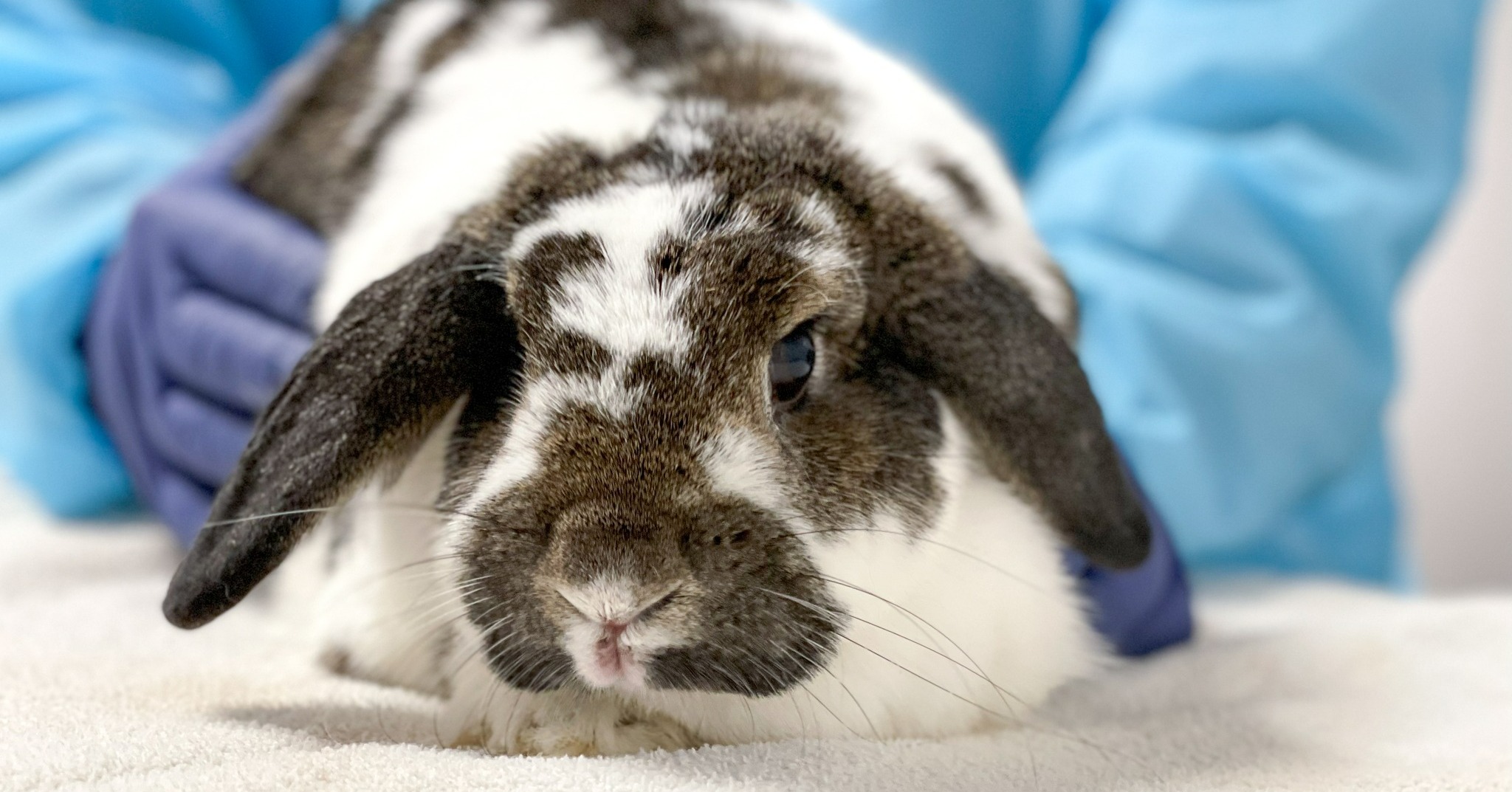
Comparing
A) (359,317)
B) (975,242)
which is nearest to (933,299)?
(975,242)

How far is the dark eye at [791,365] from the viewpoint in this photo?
1.48 metres

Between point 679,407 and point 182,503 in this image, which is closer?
point 679,407

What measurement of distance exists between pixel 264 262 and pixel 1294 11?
94.9 inches

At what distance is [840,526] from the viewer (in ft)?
4.72

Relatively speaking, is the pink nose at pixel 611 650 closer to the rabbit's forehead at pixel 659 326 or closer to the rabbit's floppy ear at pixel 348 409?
the rabbit's forehead at pixel 659 326

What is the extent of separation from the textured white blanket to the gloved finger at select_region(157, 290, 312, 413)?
41 cm

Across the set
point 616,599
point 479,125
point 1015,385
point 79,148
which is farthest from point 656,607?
point 79,148

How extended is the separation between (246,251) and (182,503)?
0.54 m

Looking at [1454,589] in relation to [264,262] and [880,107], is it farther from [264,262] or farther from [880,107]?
[264,262]

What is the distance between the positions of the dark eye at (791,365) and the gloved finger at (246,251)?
125 centimetres

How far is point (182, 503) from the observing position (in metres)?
2.56

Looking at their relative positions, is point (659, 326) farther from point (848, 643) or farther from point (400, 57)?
point (400, 57)

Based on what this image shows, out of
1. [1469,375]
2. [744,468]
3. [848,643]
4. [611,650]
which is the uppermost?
[744,468]

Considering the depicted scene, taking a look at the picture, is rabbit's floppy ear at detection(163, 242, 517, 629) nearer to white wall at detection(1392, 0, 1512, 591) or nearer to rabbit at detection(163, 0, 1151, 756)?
rabbit at detection(163, 0, 1151, 756)
